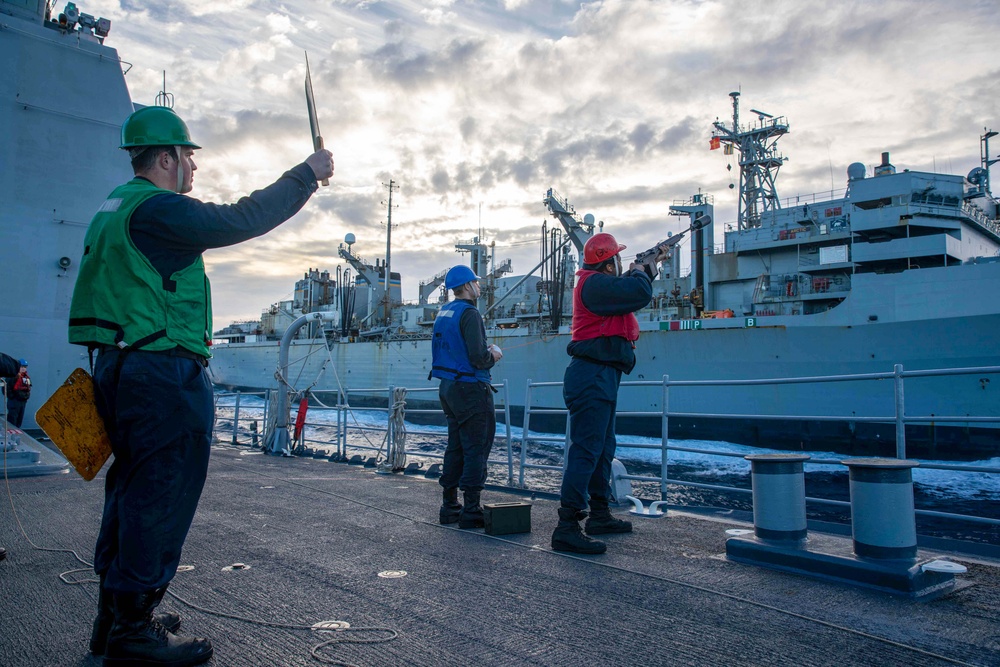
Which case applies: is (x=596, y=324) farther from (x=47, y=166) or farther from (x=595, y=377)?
(x=47, y=166)

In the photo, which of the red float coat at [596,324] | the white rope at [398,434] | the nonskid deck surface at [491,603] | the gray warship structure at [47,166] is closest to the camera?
the nonskid deck surface at [491,603]

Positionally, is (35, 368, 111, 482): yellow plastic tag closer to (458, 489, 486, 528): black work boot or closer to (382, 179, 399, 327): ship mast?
(458, 489, 486, 528): black work boot

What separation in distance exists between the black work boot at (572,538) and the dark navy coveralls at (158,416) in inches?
62.2

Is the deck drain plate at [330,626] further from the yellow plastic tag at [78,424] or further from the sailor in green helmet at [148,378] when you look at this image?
the yellow plastic tag at [78,424]

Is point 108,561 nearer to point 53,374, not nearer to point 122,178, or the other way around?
point 53,374

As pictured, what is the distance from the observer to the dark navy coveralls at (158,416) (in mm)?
1410

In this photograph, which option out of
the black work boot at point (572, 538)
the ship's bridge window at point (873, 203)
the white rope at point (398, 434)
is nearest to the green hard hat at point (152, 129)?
the black work boot at point (572, 538)

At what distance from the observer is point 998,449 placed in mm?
13500

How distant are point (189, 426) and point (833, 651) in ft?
5.45

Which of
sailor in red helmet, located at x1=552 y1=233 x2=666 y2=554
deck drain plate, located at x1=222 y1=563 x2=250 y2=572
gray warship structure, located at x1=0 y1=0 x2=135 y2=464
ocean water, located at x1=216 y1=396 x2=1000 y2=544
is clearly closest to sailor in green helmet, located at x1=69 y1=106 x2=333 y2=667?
deck drain plate, located at x1=222 y1=563 x2=250 y2=572

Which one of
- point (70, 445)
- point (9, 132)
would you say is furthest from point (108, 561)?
point (9, 132)

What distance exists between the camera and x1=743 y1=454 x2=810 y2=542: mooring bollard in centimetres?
243

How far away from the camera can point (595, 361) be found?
9.25 feet

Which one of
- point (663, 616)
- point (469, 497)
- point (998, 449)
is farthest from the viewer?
point (998, 449)
